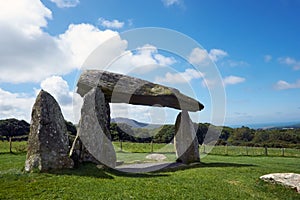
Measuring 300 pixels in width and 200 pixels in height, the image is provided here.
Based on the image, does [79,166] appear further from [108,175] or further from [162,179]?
[162,179]

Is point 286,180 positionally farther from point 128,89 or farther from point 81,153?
point 81,153

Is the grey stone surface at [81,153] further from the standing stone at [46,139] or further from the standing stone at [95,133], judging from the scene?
the standing stone at [46,139]

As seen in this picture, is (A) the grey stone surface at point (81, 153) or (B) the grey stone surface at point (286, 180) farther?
(A) the grey stone surface at point (81, 153)

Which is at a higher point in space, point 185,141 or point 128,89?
point 128,89

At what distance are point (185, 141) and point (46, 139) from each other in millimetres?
10278

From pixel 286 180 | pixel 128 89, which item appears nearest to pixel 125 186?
pixel 128 89

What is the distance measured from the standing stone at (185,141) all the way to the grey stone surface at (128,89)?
1.71m

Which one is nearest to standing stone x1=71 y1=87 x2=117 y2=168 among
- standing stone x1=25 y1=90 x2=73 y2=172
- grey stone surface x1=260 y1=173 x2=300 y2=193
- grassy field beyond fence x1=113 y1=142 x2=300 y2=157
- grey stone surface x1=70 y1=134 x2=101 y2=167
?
grey stone surface x1=70 y1=134 x2=101 y2=167

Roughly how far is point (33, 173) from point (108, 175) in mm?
3335

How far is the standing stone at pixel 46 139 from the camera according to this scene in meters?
12.5

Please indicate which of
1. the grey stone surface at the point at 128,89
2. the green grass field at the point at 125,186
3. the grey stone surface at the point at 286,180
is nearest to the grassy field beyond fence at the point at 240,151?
the grey stone surface at the point at 128,89

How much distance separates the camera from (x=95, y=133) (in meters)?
14.9

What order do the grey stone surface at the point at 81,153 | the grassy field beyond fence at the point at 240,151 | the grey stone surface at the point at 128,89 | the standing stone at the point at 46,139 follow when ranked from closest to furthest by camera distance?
the standing stone at the point at 46,139
the grey stone surface at the point at 81,153
the grey stone surface at the point at 128,89
the grassy field beyond fence at the point at 240,151

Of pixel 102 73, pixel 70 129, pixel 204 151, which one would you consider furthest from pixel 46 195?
pixel 70 129
